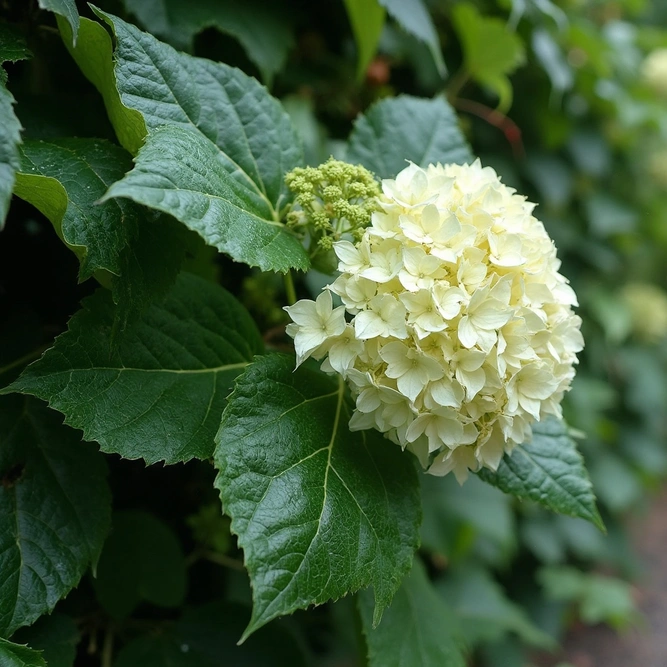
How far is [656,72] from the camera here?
83.7 inches

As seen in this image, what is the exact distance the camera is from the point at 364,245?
670 millimetres

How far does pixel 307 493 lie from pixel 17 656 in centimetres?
32

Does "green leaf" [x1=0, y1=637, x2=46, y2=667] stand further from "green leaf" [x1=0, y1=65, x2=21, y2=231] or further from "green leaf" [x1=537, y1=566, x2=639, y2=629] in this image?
"green leaf" [x1=537, y1=566, x2=639, y2=629]

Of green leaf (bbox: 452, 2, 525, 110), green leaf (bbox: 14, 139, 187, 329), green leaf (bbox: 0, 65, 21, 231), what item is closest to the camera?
green leaf (bbox: 0, 65, 21, 231)

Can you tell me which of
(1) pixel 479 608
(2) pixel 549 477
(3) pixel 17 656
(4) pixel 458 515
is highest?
(2) pixel 549 477

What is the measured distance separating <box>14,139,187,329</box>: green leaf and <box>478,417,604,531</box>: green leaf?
0.45 meters

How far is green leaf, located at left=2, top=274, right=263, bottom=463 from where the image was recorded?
2.10 feet

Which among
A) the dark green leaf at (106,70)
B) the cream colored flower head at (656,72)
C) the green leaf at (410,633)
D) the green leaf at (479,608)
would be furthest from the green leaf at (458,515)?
the cream colored flower head at (656,72)

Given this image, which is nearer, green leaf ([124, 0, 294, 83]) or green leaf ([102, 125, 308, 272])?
green leaf ([102, 125, 308, 272])

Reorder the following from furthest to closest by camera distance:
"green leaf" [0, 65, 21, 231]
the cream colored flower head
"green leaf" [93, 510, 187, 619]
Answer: the cream colored flower head < "green leaf" [93, 510, 187, 619] < "green leaf" [0, 65, 21, 231]

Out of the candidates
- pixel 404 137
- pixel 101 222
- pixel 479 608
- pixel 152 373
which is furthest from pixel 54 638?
pixel 479 608

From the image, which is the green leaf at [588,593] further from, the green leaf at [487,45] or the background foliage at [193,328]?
the green leaf at [487,45]

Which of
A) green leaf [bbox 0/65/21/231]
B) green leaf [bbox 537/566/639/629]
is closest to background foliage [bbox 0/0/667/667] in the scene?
green leaf [bbox 0/65/21/231]

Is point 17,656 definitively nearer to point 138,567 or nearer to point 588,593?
point 138,567
